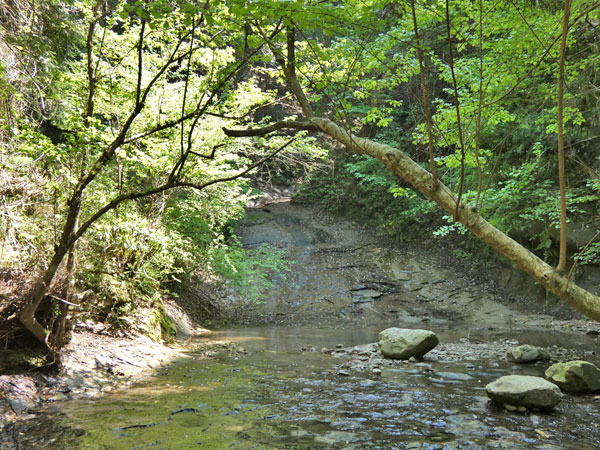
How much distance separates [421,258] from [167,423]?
46.9 feet

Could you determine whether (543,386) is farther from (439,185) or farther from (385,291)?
(385,291)

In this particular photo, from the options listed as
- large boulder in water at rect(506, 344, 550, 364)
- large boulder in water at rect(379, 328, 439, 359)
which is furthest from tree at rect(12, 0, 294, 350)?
large boulder in water at rect(506, 344, 550, 364)

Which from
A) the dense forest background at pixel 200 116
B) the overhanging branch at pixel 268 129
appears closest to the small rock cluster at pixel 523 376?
the dense forest background at pixel 200 116

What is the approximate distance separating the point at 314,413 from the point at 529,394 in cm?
Result: 262

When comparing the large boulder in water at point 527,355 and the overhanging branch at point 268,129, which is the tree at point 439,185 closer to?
the overhanging branch at point 268,129

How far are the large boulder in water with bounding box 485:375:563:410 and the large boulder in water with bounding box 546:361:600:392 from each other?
1025mm

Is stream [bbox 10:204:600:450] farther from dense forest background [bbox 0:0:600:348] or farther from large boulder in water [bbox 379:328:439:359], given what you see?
dense forest background [bbox 0:0:600:348]

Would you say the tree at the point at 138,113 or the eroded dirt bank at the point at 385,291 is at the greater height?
the tree at the point at 138,113

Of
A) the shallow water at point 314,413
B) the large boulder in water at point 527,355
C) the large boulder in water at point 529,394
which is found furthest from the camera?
the large boulder in water at point 527,355

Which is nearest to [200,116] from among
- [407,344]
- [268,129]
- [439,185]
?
[268,129]

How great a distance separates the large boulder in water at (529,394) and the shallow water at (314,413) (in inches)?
5.2

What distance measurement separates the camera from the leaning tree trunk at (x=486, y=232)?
7.96ft

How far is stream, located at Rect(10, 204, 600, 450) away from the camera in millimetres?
4008

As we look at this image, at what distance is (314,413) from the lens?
4.78 m
